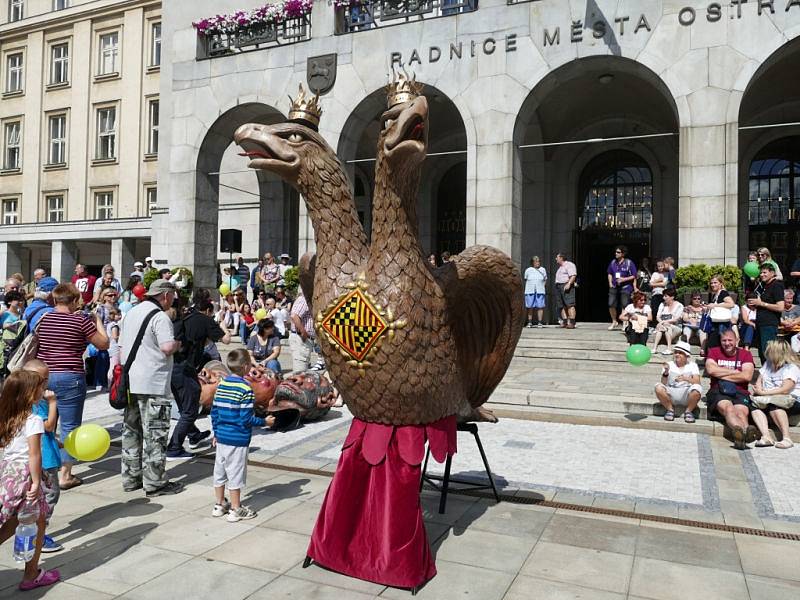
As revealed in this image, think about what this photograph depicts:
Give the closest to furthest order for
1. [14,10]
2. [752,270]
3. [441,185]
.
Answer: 1. [752,270]
2. [441,185]
3. [14,10]

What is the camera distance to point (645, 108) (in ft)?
56.5

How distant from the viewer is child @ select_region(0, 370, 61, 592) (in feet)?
11.4

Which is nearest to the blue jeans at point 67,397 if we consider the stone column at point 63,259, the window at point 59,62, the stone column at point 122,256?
the stone column at point 122,256

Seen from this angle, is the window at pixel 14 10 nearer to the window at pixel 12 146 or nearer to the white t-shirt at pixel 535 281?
the window at pixel 12 146

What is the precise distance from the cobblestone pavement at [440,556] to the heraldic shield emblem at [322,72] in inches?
486

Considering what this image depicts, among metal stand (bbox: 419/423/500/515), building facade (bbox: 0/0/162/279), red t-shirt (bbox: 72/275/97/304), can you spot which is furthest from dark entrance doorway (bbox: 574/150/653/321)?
building facade (bbox: 0/0/162/279)

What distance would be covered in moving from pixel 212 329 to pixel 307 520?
3.07 metres

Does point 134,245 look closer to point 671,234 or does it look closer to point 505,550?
point 671,234

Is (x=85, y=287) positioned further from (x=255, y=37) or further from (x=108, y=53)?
(x=108, y=53)

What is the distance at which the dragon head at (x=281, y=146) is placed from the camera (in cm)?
375

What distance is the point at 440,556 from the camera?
4086 millimetres

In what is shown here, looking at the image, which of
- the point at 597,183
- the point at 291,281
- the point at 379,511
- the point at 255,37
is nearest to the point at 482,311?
the point at 379,511

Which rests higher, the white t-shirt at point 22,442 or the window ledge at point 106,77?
the window ledge at point 106,77

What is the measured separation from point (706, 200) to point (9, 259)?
28205 mm
